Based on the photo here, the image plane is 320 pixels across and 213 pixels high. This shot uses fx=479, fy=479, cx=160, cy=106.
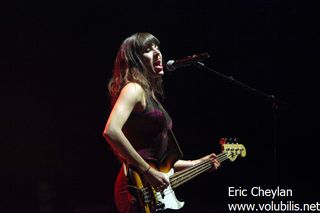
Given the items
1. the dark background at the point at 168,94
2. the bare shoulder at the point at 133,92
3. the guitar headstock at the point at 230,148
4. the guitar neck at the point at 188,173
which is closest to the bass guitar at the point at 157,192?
the guitar neck at the point at 188,173

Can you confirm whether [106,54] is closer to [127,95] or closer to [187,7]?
[187,7]

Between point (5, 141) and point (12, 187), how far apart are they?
1.32 feet

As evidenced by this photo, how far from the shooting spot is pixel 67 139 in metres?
4.29

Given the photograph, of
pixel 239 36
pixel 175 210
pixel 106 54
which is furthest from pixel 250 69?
pixel 175 210

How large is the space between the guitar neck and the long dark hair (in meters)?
0.40

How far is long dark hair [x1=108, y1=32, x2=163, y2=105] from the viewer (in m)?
2.19

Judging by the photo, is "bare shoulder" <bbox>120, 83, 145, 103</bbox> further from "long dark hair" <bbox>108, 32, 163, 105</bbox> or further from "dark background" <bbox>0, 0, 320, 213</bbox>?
"dark background" <bbox>0, 0, 320, 213</bbox>

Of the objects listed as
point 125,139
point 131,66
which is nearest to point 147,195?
point 125,139

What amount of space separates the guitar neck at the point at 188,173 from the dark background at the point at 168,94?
1.50 meters

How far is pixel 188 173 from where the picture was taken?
2283mm

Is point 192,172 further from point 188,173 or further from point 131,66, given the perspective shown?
point 131,66

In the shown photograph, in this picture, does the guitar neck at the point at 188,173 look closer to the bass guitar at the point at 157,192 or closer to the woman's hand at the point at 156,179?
the bass guitar at the point at 157,192

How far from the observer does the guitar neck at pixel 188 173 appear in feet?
7.01

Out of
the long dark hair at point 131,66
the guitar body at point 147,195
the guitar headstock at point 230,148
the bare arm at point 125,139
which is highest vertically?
the long dark hair at point 131,66
